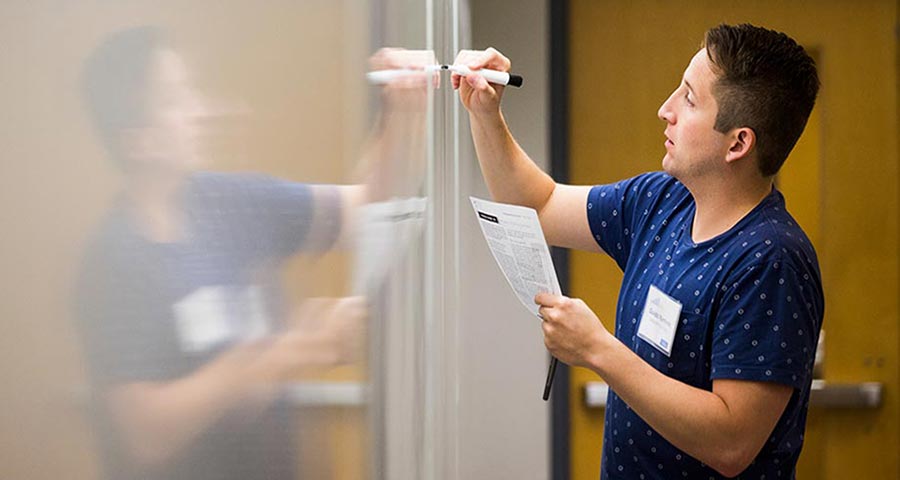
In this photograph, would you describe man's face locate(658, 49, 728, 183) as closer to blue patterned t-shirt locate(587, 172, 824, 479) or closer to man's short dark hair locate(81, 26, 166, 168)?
blue patterned t-shirt locate(587, 172, 824, 479)

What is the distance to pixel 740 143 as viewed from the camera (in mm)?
1329

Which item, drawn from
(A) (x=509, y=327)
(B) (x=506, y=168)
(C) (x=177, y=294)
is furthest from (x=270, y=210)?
(A) (x=509, y=327)

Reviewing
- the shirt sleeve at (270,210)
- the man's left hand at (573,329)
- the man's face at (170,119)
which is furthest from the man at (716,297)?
the man's face at (170,119)

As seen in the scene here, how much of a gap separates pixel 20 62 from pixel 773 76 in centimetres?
124

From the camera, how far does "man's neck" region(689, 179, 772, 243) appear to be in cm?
134

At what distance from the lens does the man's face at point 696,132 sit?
134cm

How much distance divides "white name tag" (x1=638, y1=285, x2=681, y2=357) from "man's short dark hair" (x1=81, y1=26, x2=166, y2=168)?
1.13 metres

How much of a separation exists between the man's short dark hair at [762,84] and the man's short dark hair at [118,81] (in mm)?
1179

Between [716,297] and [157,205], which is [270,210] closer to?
[157,205]

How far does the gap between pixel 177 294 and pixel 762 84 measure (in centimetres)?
117

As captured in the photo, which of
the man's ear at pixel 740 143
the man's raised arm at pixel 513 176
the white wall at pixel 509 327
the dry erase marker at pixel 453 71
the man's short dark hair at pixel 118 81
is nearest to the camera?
the man's short dark hair at pixel 118 81

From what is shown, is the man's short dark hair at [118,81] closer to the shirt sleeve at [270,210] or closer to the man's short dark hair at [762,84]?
the shirt sleeve at [270,210]

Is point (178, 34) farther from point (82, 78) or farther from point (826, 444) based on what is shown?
point (826, 444)

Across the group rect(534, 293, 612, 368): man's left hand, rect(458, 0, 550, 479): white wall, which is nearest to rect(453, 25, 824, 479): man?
rect(534, 293, 612, 368): man's left hand
